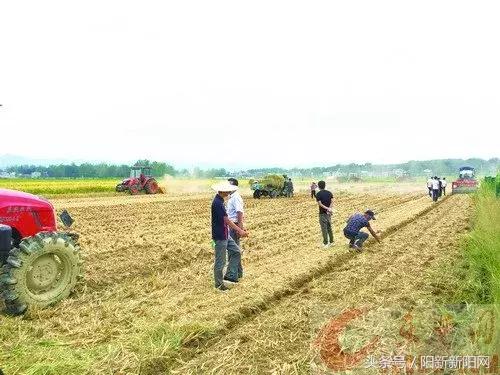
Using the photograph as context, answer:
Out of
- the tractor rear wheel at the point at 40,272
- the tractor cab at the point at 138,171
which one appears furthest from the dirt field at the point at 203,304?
the tractor cab at the point at 138,171

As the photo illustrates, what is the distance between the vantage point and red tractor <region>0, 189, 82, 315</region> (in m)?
6.79

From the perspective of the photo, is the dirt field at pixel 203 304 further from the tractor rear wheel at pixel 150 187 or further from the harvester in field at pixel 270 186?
the tractor rear wheel at pixel 150 187

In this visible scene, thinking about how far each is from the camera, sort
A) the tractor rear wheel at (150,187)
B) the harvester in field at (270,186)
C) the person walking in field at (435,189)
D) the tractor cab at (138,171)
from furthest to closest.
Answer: the tractor cab at (138,171) → the tractor rear wheel at (150,187) → the harvester in field at (270,186) → the person walking in field at (435,189)

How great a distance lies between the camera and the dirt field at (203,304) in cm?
543

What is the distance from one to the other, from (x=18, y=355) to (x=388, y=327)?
4161mm

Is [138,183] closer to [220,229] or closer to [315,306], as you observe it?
[220,229]

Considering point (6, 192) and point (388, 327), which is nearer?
point (388, 327)

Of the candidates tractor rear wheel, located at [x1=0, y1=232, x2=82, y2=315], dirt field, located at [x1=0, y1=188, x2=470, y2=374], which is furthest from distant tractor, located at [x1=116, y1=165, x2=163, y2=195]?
tractor rear wheel, located at [x1=0, y1=232, x2=82, y2=315]

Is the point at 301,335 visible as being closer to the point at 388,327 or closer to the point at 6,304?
the point at 388,327

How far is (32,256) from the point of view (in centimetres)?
698

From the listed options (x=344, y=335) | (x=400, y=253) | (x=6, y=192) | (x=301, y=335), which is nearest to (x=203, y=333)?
(x=301, y=335)

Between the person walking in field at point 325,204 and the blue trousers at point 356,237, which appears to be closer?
the blue trousers at point 356,237

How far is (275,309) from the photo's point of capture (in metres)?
7.18

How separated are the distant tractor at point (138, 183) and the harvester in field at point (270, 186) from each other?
8.07 meters
